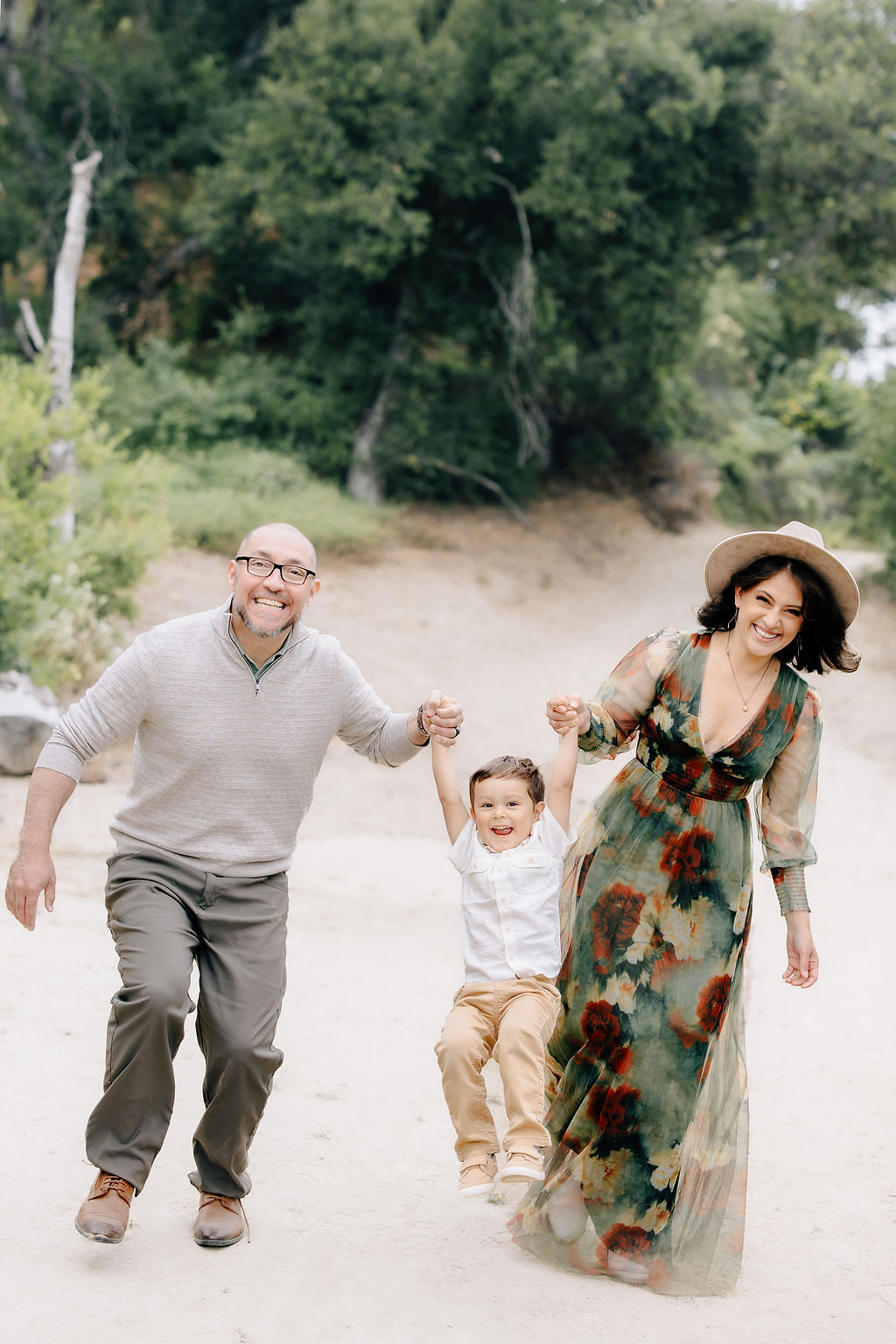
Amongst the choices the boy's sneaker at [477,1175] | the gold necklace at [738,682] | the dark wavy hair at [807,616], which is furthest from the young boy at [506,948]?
the dark wavy hair at [807,616]

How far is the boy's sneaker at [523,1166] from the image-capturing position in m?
2.92

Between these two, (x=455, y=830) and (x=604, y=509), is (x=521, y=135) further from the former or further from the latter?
(x=455, y=830)

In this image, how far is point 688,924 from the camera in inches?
135

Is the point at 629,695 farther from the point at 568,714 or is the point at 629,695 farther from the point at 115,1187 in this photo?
the point at 115,1187

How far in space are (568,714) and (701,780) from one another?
0.48 m

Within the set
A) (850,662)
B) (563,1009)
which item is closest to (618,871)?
(563,1009)

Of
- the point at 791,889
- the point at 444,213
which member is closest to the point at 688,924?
the point at 791,889

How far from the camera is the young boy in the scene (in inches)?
120

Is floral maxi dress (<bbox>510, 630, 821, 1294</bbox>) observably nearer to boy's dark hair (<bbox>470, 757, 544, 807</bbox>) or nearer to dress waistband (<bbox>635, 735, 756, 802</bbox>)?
dress waistband (<bbox>635, 735, 756, 802</bbox>)

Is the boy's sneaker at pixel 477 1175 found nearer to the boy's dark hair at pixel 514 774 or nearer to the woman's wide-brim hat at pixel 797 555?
the boy's dark hair at pixel 514 774

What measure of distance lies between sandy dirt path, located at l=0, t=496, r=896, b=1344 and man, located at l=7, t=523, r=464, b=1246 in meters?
0.34

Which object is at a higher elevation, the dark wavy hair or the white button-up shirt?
the dark wavy hair

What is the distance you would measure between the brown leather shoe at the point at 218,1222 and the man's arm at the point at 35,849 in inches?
38.7

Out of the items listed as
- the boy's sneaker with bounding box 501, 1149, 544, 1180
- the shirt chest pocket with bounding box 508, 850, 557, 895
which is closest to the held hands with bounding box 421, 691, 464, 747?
the shirt chest pocket with bounding box 508, 850, 557, 895
